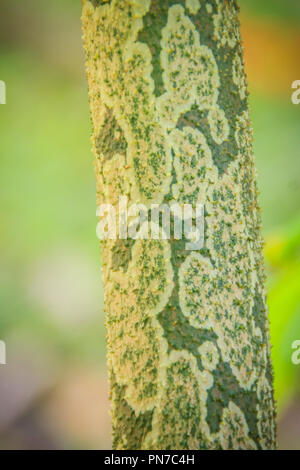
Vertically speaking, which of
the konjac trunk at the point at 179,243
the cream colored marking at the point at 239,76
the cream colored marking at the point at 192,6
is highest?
the cream colored marking at the point at 192,6

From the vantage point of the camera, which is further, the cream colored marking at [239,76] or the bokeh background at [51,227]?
the bokeh background at [51,227]

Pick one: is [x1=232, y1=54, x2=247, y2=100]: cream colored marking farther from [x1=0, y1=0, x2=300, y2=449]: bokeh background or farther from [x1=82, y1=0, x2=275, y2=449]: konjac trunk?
[x1=0, y1=0, x2=300, y2=449]: bokeh background

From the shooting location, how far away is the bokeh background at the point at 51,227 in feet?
9.28

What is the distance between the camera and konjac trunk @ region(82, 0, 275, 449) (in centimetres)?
55

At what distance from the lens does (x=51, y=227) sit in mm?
3020

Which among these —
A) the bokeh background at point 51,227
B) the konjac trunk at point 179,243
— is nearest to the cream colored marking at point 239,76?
the konjac trunk at point 179,243

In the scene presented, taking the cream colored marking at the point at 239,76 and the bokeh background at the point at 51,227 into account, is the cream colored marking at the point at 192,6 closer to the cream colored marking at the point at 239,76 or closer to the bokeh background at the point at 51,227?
the cream colored marking at the point at 239,76

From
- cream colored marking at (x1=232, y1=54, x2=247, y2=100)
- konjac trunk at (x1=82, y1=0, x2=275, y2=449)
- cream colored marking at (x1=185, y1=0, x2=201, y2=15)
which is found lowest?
konjac trunk at (x1=82, y1=0, x2=275, y2=449)

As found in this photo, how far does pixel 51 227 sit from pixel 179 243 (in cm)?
254

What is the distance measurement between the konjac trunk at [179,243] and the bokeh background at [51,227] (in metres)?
2.23

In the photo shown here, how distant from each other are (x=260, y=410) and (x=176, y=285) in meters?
0.18

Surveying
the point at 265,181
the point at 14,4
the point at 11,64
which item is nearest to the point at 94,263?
the point at 265,181

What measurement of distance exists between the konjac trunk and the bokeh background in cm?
223

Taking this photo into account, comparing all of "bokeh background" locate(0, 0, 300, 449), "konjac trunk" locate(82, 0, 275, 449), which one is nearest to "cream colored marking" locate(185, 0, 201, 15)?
"konjac trunk" locate(82, 0, 275, 449)
